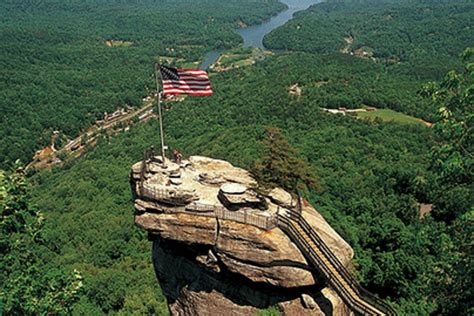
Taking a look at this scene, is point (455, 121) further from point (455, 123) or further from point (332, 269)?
point (332, 269)

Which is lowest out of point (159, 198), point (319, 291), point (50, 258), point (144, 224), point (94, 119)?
point (94, 119)

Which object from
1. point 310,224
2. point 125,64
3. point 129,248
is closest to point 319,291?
point 310,224

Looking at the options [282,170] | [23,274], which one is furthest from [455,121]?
[23,274]

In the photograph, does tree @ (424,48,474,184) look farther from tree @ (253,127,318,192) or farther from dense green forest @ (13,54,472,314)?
tree @ (253,127,318,192)

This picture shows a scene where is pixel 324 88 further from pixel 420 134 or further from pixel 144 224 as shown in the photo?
pixel 144 224

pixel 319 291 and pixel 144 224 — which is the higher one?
pixel 144 224

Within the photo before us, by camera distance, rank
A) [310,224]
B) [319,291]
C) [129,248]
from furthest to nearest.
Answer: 1. [129,248]
2. [310,224]
3. [319,291]
